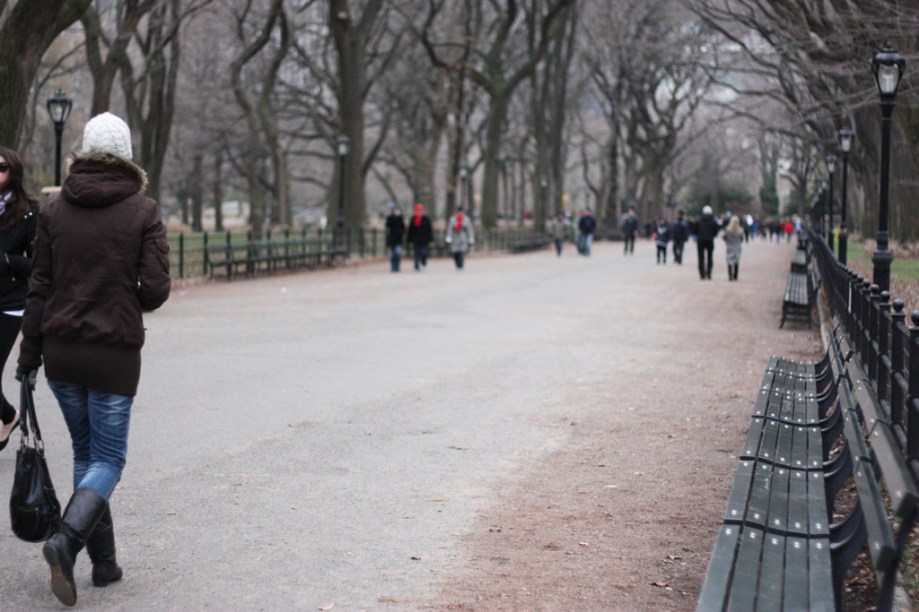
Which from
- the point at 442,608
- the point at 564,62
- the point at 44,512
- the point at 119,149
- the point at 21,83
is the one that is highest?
the point at 564,62

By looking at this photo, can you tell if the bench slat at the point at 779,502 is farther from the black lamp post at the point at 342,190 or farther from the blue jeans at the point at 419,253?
the black lamp post at the point at 342,190

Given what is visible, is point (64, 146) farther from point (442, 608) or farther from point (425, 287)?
point (442, 608)

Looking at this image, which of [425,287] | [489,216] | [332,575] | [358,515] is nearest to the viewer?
[332,575]

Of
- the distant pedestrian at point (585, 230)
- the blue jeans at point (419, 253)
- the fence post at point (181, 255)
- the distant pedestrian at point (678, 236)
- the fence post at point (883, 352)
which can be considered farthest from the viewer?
the distant pedestrian at point (585, 230)

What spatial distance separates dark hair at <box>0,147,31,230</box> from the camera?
708 centimetres

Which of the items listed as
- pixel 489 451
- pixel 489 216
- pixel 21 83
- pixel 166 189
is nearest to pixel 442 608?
pixel 489 451

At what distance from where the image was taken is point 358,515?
22.2ft

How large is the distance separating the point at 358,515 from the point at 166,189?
2505 inches

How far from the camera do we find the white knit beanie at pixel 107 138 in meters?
5.32

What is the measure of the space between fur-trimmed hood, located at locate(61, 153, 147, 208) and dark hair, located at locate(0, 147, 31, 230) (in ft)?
6.25

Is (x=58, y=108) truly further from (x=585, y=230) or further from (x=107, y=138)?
(x=585, y=230)

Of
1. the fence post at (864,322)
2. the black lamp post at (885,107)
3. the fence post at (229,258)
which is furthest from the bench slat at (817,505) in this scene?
the fence post at (229,258)

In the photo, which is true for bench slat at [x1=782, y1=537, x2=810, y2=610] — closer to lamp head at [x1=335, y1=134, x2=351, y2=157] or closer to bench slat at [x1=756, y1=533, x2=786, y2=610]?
bench slat at [x1=756, y1=533, x2=786, y2=610]

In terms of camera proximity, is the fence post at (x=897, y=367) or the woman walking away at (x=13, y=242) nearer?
the fence post at (x=897, y=367)
